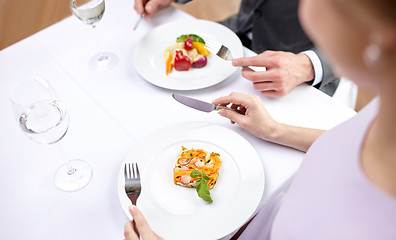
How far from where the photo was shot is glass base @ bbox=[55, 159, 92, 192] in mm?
931

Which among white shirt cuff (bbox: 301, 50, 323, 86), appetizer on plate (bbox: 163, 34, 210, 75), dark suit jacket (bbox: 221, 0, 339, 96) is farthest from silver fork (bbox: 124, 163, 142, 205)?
dark suit jacket (bbox: 221, 0, 339, 96)

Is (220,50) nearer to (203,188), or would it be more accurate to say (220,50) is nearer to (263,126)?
(263,126)

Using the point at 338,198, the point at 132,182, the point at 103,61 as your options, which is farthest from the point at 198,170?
the point at 103,61

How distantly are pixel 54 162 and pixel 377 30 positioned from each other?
0.85 metres

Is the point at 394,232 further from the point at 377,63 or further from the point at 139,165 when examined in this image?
the point at 139,165

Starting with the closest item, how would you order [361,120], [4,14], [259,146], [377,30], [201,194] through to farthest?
[377,30] → [361,120] → [201,194] → [259,146] → [4,14]

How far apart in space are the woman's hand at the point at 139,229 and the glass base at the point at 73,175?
211 millimetres

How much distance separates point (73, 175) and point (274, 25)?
3.56 ft

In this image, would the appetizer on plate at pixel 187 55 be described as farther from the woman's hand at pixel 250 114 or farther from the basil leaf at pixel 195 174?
the basil leaf at pixel 195 174

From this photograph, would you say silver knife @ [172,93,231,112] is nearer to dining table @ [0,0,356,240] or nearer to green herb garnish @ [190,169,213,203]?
dining table @ [0,0,356,240]

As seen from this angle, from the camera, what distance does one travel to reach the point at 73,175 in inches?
37.3

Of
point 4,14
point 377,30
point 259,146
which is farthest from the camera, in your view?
point 4,14

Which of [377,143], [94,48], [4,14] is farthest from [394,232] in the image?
[4,14]

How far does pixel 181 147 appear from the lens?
38.1 inches
